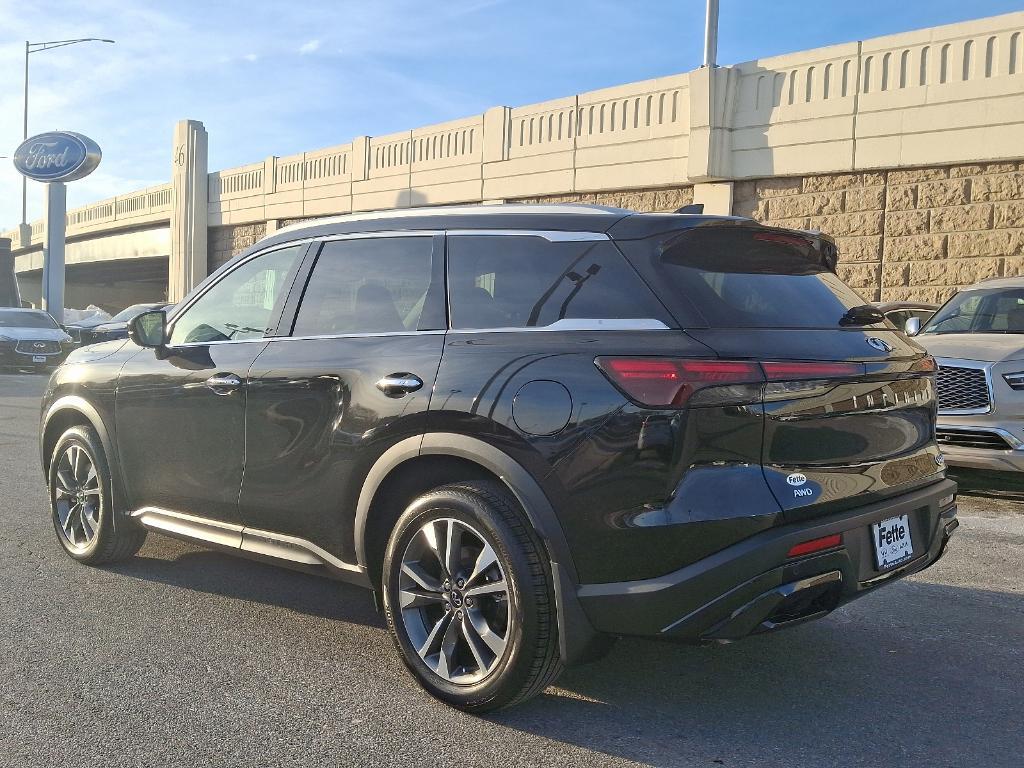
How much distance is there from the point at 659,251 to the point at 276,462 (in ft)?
5.90

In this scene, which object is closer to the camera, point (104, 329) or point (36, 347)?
point (36, 347)

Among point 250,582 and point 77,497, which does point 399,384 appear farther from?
point 77,497

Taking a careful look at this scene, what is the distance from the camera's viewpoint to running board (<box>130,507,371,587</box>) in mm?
3986

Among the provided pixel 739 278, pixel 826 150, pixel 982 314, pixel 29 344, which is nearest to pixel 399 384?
pixel 739 278

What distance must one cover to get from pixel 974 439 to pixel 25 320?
21961 millimetres

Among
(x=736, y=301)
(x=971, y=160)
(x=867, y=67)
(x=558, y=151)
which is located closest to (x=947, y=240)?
(x=971, y=160)

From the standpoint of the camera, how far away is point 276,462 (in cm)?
416

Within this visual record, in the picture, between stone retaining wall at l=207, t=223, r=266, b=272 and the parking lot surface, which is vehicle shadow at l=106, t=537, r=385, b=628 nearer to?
the parking lot surface

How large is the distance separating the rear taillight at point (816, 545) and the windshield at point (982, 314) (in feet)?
19.7

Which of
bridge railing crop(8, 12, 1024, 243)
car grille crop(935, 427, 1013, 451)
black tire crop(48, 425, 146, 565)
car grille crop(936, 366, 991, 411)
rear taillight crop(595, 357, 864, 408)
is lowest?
black tire crop(48, 425, 146, 565)

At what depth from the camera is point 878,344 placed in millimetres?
3680

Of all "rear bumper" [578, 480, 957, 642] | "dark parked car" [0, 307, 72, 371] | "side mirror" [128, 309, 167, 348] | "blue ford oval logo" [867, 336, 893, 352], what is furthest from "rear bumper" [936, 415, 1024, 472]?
"dark parked car" [0, 307, 72, 371]

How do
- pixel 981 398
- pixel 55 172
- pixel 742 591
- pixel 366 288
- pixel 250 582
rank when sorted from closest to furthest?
pixel 742 591 < pixel 366 288 < pixel 250 582 < pixel 981 398 < pixel 55 172

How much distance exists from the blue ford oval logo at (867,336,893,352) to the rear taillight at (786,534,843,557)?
0.77 metres
